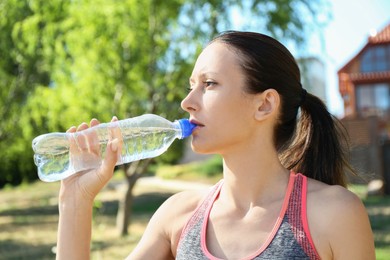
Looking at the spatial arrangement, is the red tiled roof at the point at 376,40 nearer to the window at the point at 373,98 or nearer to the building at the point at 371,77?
the building at the point at 371,77

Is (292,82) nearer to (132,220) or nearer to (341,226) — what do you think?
(341,226)

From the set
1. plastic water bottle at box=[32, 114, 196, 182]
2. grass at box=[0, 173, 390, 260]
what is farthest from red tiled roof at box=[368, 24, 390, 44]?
plastic water bottle at box=[32, 114, 196, 182]

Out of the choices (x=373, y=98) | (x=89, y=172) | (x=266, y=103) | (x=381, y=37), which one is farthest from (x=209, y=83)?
(x=381, y=37)

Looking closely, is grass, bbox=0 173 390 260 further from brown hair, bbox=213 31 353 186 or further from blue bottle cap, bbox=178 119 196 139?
blue bottle cap, bbox=178 119 196 139

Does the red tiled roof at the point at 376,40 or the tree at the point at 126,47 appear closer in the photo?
A: the tree at the point at 126,47

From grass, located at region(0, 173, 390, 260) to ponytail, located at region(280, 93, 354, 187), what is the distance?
4.75m

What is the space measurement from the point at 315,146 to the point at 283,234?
1.73 feet

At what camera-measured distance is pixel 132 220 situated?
13289 mm

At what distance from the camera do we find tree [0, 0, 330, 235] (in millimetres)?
10078

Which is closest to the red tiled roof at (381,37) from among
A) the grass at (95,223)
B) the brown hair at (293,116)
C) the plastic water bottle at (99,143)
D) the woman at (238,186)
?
the grass at (95,223)

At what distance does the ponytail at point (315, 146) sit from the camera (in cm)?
229

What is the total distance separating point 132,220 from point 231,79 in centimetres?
1152

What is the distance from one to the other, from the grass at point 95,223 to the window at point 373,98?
12.0 meters

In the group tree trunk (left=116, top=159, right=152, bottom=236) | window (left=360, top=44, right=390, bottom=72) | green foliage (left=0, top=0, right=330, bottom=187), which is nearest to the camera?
green foliage (left=0, top=0, right=330, bottom=187)
